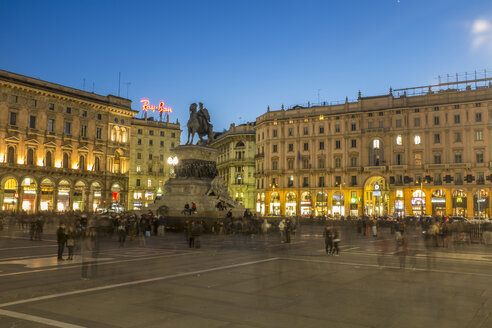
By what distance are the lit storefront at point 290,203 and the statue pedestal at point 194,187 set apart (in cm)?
4734

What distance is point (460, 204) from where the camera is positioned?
223 feet

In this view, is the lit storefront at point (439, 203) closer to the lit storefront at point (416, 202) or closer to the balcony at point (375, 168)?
the lit storefront at point (416, 202)

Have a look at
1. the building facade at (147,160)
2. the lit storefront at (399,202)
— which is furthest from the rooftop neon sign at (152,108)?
the lit storefront at (399,202)

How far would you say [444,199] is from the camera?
2749 inches

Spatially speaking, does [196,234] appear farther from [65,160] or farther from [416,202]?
[416,202]

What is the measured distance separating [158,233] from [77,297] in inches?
782

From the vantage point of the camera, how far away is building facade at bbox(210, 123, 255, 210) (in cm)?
9369

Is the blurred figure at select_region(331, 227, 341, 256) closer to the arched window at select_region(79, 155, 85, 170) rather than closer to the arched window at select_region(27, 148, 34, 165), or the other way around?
the arched window at select_region(27, 148, 34, 165)

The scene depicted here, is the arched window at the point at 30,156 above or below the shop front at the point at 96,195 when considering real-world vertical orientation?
above

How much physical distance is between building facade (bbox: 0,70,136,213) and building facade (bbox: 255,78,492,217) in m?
27.8

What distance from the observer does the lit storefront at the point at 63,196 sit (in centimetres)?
7000

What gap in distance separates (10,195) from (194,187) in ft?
141

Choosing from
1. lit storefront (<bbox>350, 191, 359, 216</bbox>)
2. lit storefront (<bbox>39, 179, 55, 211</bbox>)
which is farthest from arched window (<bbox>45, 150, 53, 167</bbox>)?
lit storefront (<bbox>350, 191, 359, 216</bbox>)

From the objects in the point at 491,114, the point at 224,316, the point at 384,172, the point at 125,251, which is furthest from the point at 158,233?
the point at 491,114
